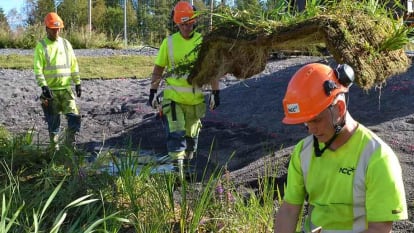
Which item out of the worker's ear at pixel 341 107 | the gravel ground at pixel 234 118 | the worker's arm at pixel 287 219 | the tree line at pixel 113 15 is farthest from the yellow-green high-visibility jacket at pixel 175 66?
the tree line at pixel 113 15

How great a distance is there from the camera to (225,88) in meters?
11.5

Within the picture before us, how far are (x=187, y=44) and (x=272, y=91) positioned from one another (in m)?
5.12

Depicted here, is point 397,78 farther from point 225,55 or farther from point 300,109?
point 300,109

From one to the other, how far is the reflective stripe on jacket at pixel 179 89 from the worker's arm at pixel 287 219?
9.39 feet

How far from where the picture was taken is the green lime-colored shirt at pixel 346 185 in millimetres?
2387

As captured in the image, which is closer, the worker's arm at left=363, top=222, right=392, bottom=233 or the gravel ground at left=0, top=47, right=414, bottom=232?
the worker's arm at left=363, top=222, right=392, bottom=233

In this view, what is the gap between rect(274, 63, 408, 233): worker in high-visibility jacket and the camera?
2.41m

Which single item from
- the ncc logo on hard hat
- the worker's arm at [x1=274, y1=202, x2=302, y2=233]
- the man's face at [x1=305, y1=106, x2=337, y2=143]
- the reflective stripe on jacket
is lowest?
the worker's arm at [x1=274, y1=202, x2=302, y2=233]

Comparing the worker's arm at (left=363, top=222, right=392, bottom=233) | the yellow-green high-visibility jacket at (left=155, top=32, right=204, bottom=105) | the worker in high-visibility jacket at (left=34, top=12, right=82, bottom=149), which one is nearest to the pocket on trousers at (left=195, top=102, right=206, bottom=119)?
the yellow-green high-visibility jacket at (left=155, top=32, right=204, bottom=105)

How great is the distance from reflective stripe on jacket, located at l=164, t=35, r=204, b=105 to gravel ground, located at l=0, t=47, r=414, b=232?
1.92 feet

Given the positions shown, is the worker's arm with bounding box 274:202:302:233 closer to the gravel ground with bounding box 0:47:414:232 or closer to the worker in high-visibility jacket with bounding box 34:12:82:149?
the gravel ground with bounding box 0:47:414:232

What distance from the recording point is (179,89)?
5.68m

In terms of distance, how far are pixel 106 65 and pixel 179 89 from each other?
30.2 ft

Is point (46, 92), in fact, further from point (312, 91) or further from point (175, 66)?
point (312, 91)
